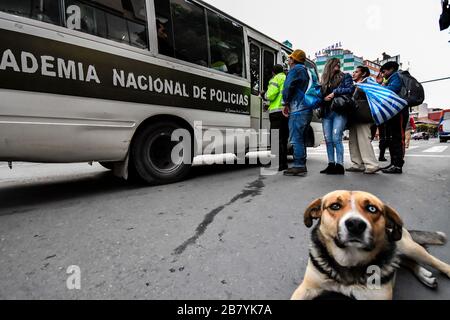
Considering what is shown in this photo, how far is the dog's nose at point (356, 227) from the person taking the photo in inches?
36.8

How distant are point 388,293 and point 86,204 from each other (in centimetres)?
260

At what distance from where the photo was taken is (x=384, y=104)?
11.0 feet

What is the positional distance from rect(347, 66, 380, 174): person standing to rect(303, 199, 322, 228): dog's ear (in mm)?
3025

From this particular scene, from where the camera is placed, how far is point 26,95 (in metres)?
2.05

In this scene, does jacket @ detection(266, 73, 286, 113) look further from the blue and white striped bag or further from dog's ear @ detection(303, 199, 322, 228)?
dog's ear @ detection(303, 199, 322, 228)

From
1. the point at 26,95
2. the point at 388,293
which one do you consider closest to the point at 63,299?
the point at 388,293

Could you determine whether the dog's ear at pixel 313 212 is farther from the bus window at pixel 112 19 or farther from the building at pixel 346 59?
the building at pixel 346 59

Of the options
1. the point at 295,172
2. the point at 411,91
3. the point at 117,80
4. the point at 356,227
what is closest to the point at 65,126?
the point at 117,80

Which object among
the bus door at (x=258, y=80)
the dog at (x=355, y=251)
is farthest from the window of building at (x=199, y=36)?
the dog at (x=355, y=251)

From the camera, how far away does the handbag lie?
11.0 feet

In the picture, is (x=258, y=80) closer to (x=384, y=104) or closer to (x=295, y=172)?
(x=295, y=172)

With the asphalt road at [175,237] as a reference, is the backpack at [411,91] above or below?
above

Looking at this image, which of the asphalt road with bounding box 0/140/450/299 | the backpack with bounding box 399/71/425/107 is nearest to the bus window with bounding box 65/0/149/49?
the asphalt road with bounding box 0/140/450/299

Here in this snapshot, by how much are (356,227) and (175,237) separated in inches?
45.8
